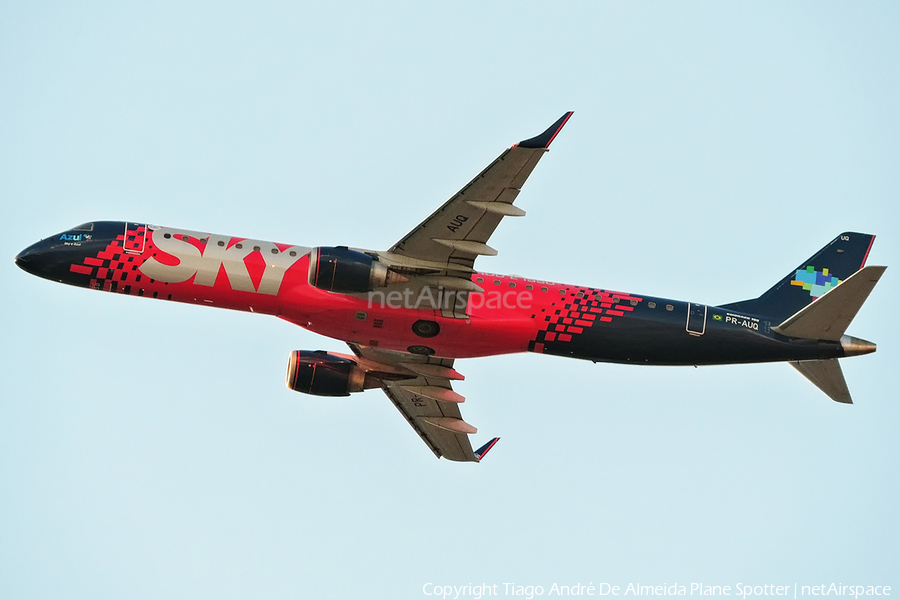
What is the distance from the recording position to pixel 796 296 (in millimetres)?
51781

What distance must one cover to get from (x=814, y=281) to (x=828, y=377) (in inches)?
213

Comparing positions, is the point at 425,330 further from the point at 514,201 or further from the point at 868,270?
the point at 868,270

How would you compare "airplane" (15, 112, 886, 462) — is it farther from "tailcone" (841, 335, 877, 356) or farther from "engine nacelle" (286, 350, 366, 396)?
"engine nacelle" (286, 350, 366, 396)

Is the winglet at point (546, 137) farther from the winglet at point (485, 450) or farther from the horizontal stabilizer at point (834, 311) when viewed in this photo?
the winglet at point (485, 450)

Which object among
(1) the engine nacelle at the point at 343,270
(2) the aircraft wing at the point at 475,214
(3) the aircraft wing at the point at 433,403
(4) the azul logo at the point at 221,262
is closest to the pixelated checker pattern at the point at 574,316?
(2) the aircraft wing at the point at 475,214

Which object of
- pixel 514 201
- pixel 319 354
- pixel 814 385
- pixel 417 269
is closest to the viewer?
pixel 514 201

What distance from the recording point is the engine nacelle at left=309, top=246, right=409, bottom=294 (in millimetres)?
45312

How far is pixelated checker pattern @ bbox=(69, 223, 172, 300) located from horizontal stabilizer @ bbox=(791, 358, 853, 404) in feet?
92.0

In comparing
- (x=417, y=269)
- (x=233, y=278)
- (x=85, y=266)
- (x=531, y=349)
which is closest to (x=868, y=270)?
(x=531, y=349)

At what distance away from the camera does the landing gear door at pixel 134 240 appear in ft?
157

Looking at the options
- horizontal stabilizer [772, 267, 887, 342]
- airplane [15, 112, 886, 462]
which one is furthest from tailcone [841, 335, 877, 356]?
horizontal stabilizer [772, 267, 887, 342]

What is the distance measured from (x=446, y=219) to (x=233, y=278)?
9.59 m

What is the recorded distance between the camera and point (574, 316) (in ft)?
159

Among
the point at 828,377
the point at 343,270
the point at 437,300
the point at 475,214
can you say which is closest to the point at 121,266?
the point at 343,270
